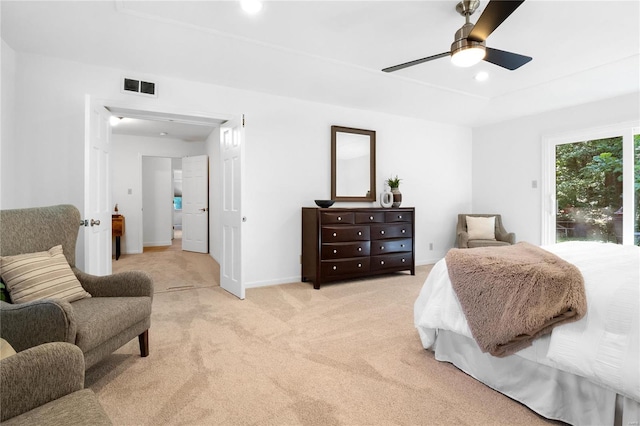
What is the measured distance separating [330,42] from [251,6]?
0.83 metres

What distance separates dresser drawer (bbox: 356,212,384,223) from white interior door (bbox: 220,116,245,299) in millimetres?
1464

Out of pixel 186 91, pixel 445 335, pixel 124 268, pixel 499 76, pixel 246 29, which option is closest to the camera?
pixel 445 335

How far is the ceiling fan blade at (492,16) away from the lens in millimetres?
1716

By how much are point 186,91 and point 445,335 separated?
3437mm

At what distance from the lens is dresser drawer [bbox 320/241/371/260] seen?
3854 mm

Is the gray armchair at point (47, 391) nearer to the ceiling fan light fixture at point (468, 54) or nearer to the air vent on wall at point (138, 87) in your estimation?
the ceiling fan light fixture at point (468, 54)

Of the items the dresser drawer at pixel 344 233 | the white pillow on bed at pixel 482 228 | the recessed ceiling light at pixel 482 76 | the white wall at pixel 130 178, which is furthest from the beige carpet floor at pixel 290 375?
the white wall at pixel 130 178

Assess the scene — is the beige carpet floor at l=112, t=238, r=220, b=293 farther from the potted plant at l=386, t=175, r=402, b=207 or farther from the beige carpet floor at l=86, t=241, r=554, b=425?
the potted plant at l=386, t=175, r=402, b=207

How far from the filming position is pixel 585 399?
4.65 feet

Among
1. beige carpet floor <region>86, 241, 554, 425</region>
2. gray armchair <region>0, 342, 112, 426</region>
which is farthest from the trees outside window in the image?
gray armchair <region>0, 342, 112, 426</region>

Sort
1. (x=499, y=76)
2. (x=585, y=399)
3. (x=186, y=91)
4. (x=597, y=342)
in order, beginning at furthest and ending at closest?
(x=499, y=76) < (x=186, y=91) < (x=585, y=399) < (x=597, y=342)

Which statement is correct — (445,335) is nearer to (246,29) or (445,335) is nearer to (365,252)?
(365,252)

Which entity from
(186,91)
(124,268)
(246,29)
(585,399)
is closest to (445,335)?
(585,399)

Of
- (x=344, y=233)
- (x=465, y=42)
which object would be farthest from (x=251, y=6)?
(x=344, y=233)
